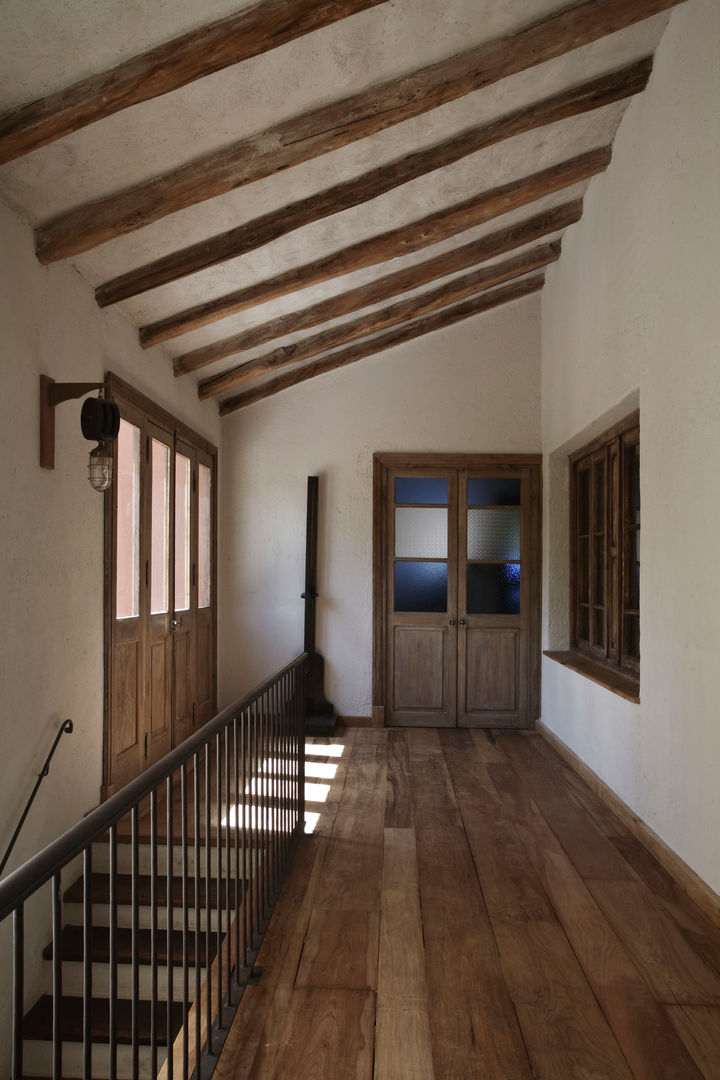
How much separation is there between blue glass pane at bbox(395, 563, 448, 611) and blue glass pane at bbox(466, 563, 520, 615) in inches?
8.6

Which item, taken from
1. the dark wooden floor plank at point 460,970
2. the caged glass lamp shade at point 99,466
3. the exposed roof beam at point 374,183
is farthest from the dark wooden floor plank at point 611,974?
the exposed roof beam at point 374,183

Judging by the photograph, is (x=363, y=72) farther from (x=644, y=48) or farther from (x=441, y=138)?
(x=644, y=48)

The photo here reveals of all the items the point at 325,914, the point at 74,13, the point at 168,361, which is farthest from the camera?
the point at 168,361

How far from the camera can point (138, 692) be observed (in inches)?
179

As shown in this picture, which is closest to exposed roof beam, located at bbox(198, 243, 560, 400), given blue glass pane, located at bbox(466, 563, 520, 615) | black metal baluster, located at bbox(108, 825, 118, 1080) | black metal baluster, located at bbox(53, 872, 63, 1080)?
blue glass pane, located at bbox(466, 563, 520, 615)

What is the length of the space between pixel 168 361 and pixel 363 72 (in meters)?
2.52

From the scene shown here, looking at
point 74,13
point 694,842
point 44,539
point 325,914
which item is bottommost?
point 325,914

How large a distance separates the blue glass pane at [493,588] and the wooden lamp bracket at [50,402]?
12.8ft

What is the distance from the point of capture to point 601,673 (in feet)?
15.6

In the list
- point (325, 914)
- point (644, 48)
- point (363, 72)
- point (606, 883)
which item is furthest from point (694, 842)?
point (644, 48)

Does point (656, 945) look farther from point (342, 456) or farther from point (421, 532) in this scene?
point (342, 456)

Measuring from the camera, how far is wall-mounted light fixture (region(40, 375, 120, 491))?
3.31 meters

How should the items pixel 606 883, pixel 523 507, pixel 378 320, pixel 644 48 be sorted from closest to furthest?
pixel 606 883, pixel 644 48, pixel 378 320, pixel 523 507

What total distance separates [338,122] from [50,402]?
1674 millimetres
